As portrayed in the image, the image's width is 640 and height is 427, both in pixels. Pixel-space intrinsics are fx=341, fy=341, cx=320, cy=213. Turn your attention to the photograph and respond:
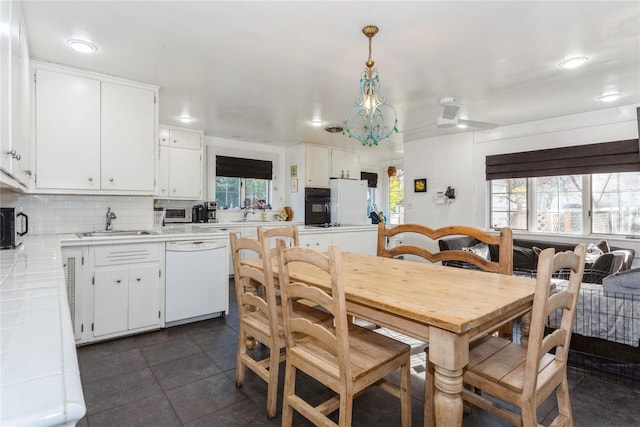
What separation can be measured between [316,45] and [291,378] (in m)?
2.20

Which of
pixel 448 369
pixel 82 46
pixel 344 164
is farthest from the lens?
pixel 344 164

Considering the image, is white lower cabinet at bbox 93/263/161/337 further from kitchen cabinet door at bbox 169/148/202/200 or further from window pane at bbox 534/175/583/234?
window pane at bbox 534/175/583/234

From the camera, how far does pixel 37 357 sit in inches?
24.0

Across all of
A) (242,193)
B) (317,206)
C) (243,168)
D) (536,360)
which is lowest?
(536,360)

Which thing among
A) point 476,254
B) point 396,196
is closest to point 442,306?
point 476,254

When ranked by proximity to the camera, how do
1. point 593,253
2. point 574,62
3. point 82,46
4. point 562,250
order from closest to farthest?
1. point 82,46
2. point 574,62
3. point 593,253
4. point 562,250

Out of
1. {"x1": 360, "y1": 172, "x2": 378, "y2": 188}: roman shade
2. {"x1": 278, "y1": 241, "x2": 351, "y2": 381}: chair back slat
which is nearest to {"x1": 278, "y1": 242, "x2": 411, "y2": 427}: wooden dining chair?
{"x1": 278, "y1": 241, "x2": 351, "y2": 381}: chair back slat

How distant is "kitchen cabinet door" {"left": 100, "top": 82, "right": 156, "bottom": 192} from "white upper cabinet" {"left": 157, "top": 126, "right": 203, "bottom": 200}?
1470mm

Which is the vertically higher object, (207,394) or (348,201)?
(348,201)

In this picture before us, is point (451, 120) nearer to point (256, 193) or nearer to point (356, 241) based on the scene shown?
point (356, 241)

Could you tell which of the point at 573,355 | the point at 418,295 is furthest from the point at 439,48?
the point at 573,355

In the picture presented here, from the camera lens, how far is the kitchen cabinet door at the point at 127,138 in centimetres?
307

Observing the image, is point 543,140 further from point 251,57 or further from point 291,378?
point 291,378

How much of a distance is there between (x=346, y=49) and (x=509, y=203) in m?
3.78
